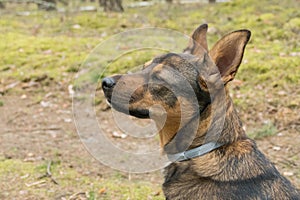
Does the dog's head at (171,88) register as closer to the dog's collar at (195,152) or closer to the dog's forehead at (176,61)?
the dog's forehead at (176,61)

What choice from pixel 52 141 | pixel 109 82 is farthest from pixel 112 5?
pixel 109 82

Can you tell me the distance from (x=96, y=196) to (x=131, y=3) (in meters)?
13.4

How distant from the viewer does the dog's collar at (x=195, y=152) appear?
355cm

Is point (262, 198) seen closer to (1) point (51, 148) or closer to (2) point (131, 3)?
(1) point (51, 148)

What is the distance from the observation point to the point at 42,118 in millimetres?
7527

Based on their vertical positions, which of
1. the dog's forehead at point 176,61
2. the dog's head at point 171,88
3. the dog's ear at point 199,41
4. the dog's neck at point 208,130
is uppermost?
the dog's ear at point 199,41

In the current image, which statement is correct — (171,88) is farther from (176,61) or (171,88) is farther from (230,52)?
(230,52)

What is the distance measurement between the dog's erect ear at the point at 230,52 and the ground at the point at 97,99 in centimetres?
206

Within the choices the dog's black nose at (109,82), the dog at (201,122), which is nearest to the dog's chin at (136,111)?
the dog at (201,122)

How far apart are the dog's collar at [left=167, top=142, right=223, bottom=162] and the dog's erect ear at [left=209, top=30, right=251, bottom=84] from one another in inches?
19.5

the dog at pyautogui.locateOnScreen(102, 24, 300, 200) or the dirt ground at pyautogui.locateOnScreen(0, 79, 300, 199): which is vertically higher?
the dog at pyautogui.locateOnScreen(102, 24, 300, 200)

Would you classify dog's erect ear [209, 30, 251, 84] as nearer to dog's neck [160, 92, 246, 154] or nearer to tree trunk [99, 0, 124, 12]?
dog's neck [160, 92, 246, 154]

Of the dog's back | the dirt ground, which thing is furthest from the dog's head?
the dirt ground

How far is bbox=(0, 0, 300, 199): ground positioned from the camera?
17.6 feet
